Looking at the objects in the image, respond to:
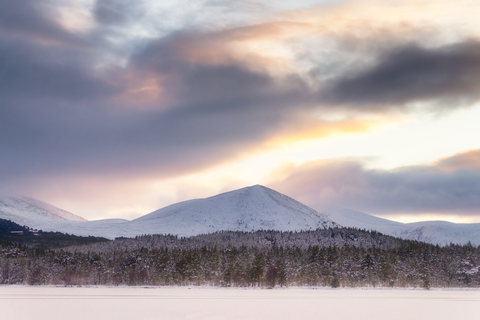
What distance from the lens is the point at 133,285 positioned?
19938 cm

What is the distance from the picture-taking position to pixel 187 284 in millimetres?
197125
